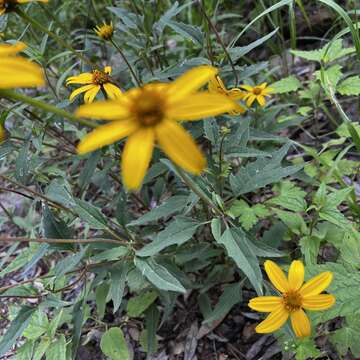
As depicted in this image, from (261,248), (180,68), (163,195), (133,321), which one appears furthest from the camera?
(163,195)

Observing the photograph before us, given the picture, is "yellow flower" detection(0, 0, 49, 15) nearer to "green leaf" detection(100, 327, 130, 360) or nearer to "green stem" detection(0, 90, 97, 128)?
"green stem" detection(0, 90, 97, 128)

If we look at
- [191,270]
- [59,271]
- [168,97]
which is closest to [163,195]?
[191,270]

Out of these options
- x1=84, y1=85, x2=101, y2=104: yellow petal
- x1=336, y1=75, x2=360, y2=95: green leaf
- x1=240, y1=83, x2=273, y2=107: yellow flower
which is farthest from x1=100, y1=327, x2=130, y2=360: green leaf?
x1=336, y1=75, x2=360, y2=95: green leaf

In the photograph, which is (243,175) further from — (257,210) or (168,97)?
(168,97)

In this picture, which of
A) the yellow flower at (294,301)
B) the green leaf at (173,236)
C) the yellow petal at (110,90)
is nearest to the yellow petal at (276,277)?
the yellow flower at (294,301)

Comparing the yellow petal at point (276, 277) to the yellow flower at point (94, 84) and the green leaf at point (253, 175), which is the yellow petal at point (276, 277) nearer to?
the green leaf at point (253, 175)
